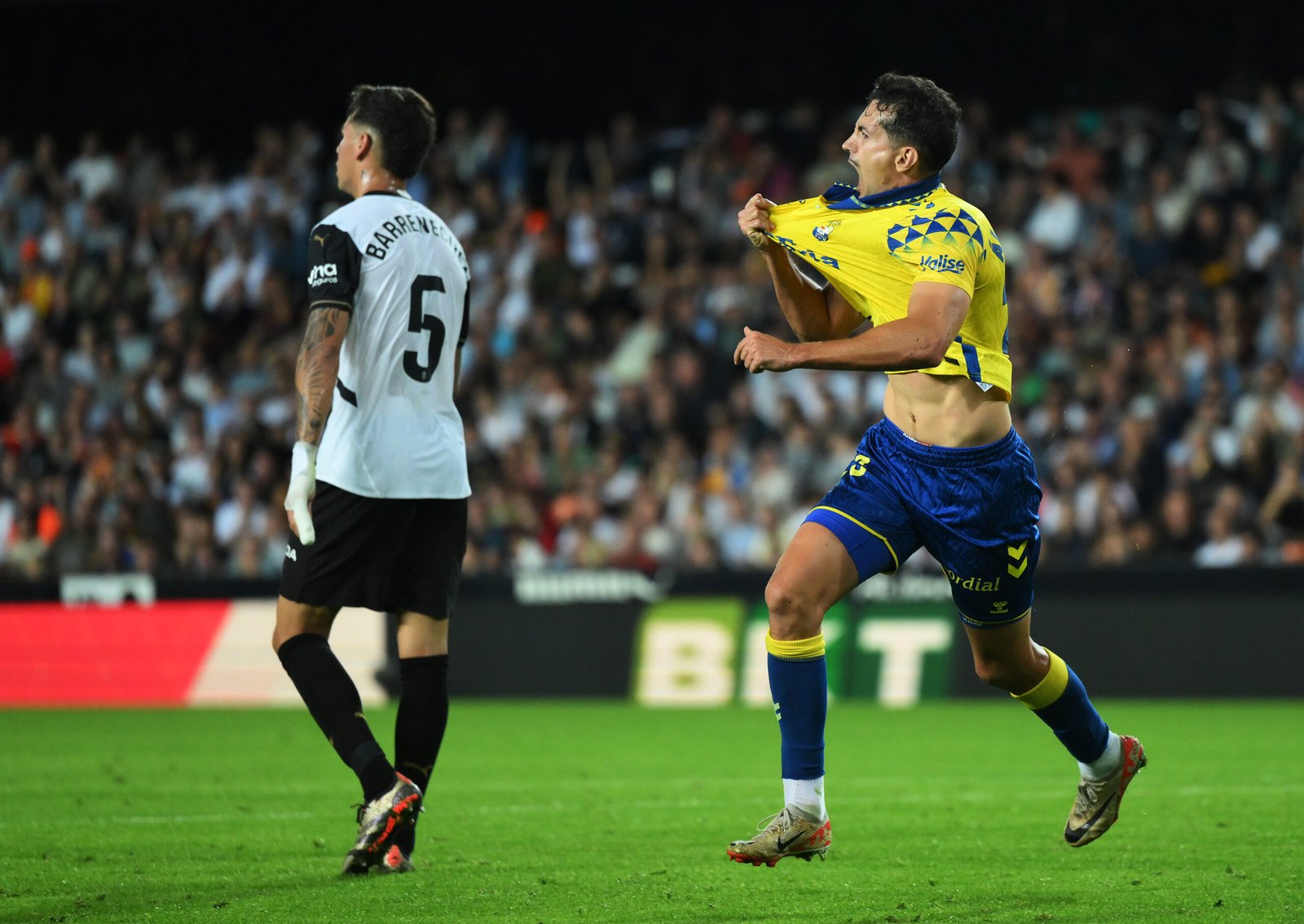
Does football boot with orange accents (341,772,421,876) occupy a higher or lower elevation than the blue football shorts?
lower

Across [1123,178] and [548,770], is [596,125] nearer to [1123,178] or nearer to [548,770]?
[1123,178]

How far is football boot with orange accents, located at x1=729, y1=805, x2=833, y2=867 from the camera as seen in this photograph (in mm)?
4812

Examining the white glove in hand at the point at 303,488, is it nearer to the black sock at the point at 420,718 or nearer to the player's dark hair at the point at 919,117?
the black sock at the point at 420,718

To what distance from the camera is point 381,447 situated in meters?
5.51

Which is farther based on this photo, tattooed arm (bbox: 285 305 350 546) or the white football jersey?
the white football jersey

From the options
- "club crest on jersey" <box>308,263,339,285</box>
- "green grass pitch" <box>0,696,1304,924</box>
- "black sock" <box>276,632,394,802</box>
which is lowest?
"green grass pitch" <box>0,696,1304,924</box>

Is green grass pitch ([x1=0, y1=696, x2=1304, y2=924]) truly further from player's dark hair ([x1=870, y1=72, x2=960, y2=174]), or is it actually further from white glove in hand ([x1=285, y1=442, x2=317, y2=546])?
player's dark hair ([x1=870, y1=72, x2=960, y2=174])

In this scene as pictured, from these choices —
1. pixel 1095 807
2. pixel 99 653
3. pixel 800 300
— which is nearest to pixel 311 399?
pixel 800 300

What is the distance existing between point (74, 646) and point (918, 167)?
10.7 metres

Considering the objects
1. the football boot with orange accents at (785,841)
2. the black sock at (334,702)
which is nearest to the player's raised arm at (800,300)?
the football boot with orange accents at (785,841)

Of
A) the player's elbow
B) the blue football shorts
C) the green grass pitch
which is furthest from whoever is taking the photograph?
the blue football shorts

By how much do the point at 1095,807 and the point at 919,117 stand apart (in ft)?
7.32

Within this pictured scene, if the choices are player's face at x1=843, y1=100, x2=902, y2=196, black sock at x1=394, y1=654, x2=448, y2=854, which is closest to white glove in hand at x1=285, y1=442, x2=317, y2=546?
black sock at x1=394, y1=654, x2=448, y2=854

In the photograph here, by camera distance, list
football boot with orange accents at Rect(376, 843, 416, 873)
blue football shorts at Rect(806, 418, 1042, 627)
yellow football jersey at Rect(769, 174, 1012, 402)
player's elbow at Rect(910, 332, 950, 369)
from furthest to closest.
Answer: football boot with orange accents at Rect(376, 843, 416, 873)
blue football shorts at Rect(806, 418, 1042, 627)
yellow football jersey at Rect(769, 174, 1012, 402)
player's elbow at Rect(910, 332, 950, 369)
